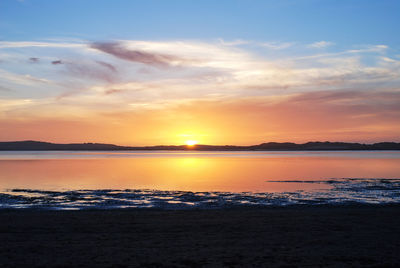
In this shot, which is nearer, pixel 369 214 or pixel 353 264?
pixel 353 264

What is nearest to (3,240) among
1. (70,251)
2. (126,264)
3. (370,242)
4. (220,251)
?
(70,251)

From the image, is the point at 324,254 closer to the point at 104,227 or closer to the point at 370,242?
the point at 370,242

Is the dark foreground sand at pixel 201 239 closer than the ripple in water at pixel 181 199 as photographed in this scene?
Yes

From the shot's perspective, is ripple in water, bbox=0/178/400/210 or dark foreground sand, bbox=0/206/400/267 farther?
ripple in water, bbox=0/178/400/210

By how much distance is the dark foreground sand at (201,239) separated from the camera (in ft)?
30.8

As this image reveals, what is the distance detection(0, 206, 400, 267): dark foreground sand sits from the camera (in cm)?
938

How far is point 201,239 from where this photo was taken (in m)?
11.7

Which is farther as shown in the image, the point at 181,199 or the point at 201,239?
the point at 181,199

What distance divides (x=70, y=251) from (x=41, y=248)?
990 millimetres

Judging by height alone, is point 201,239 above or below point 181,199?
above

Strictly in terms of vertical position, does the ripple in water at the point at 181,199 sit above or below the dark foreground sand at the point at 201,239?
below

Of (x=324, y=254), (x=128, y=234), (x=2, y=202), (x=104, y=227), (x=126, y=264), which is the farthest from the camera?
(x=2, y=202)

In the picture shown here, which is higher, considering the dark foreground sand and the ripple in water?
the dark foreground sand

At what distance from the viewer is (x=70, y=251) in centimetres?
1024
